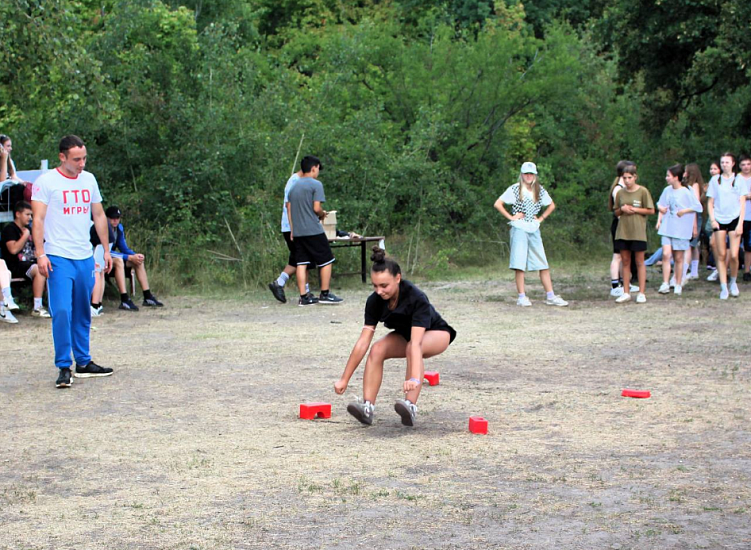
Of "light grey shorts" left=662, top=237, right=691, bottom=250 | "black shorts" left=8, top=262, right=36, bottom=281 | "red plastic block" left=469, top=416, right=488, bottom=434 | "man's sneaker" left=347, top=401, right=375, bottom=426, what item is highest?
"light grey shorts" left=662, top=237, right=691, bottom=250

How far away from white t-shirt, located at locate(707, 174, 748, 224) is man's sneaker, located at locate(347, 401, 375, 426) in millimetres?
9203

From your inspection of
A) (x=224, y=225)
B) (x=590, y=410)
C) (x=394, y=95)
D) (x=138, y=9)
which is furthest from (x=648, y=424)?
(x=394, y=95)

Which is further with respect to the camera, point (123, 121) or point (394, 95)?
point (394, 95)

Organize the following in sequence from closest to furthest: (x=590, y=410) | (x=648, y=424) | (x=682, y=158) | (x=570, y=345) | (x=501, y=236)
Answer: (x=648, y=424) → (x=590, y=410) → (x=570, y=345) → (x=501, y=236) → (x=682, y=158)

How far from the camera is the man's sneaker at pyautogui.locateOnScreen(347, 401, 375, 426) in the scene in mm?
6945

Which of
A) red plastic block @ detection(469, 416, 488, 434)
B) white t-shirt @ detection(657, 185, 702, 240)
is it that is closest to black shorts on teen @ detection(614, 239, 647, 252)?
white t-shirt @ detection(657, 185, 702, 240)

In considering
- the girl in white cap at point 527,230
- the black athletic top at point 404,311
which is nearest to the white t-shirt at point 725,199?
the girl in white cap at point 527,230

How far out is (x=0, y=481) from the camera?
5824mm

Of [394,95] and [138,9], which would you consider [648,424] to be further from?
[394,95]

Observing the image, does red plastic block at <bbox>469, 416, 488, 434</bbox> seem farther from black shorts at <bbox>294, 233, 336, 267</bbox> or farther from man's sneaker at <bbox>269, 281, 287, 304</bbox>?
man's sneaker at <bbox>269, 281, 287, 304</bbox>

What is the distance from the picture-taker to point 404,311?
7051 millimetres

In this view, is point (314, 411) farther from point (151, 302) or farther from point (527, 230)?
point (151, 302)

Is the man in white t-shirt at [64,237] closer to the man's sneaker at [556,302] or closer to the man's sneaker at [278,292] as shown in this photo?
the man's sneaker at [278,292]

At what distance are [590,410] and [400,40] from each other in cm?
1705
